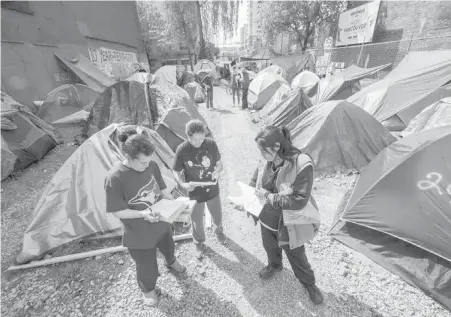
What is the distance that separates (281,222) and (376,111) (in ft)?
22.0

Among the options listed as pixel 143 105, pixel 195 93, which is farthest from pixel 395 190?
pixel 195 93

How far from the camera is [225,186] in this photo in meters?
4.83

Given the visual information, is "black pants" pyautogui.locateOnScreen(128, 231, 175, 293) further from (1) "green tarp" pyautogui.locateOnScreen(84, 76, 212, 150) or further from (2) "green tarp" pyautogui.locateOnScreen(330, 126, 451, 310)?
(1) "green tarp" pyautogui.locateOnScreen(84, 76, 212, 150)

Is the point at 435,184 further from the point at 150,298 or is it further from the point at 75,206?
the point at 75,206

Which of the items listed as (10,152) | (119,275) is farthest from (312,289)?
(10,152)

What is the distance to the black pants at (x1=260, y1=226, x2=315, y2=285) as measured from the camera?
2102mm

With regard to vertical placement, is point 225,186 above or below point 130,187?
below

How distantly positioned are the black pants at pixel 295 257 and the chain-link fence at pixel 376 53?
40.7ft

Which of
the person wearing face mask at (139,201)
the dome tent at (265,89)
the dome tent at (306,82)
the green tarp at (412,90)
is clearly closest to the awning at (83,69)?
the dome tent at (265,89)

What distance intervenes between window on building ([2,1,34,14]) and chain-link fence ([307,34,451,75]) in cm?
1619

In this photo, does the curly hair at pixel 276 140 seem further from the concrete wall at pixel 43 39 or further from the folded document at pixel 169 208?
the concrete wall at pixel 43 39

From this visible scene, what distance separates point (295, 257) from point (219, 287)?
3.58 ft

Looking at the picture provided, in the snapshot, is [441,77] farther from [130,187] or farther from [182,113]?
[130,187]

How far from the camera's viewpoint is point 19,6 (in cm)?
902
